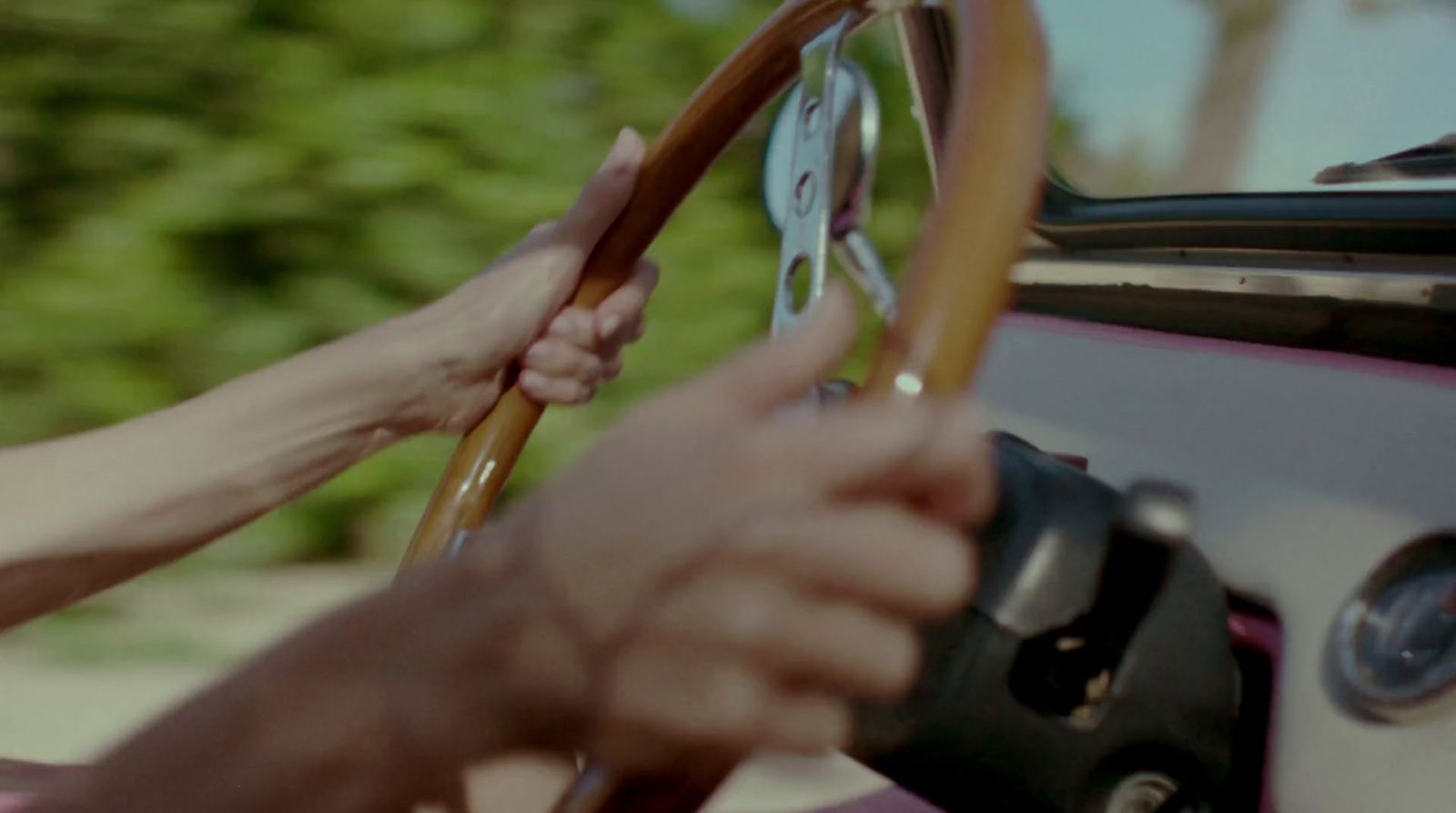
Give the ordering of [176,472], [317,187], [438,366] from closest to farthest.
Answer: [176,472] → [438,366] → [317,187]

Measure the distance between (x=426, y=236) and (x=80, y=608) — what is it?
1018 mm

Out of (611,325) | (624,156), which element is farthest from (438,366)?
(624,156)

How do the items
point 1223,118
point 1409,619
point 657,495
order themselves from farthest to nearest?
point 1223,118 → point 1409,619 → point 657,495

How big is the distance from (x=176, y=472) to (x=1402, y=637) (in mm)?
1151

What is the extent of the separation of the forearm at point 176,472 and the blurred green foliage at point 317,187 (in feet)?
3.60

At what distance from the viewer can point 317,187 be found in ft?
9.15

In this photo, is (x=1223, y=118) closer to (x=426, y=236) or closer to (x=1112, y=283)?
(x=1112, y=283)

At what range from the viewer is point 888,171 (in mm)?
3002

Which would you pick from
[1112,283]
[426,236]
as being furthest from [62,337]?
[1112,283]

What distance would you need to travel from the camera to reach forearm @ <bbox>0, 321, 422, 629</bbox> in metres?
1.35

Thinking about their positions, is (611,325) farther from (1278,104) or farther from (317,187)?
(317,187)

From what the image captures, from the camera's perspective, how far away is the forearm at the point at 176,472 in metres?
1.35

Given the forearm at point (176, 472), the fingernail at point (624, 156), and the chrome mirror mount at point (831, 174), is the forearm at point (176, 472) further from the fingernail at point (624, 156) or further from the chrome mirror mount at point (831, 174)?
the chrome mirror mount at point (831, 174)

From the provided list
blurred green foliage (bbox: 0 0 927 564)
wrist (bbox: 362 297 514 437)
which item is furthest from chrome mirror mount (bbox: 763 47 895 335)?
blurred green foliage (bbox: 0 0 927 564)
